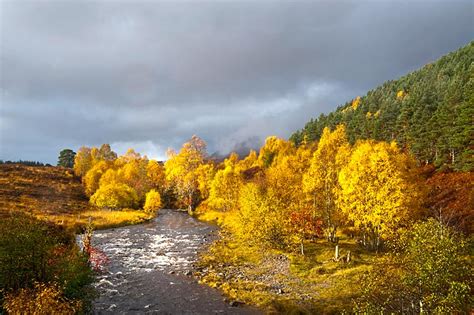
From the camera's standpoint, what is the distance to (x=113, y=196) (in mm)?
102125

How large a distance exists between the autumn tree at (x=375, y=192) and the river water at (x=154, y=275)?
2018 centimetres

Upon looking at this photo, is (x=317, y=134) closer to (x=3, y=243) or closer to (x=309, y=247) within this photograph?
(x=309, y=247)

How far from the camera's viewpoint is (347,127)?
5659 inches

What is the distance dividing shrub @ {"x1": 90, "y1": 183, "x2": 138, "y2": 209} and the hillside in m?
2.92

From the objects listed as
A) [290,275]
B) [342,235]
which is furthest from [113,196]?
[290,275]

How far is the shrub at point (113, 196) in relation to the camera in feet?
334

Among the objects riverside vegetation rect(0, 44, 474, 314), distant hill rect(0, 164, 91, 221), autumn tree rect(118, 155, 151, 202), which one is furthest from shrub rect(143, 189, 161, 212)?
distant hill rect(0, 164, 91, 221)

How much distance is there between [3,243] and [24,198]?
90.9 meters

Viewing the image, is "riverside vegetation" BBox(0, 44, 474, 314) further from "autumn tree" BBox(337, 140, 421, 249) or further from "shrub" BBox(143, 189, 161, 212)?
"shrub" BBox(143, 189, 161, 212)

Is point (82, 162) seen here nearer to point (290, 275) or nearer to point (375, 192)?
point (290, 275)

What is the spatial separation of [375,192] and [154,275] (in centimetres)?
3084

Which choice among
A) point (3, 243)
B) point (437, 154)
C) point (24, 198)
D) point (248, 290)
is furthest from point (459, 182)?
point (24, 198)

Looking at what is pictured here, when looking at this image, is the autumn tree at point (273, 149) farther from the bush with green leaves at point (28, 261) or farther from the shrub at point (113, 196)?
the bush with green leaves at point (28, 261)

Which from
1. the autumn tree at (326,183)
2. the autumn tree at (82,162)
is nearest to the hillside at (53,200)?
the autumn tree at (82,162)
